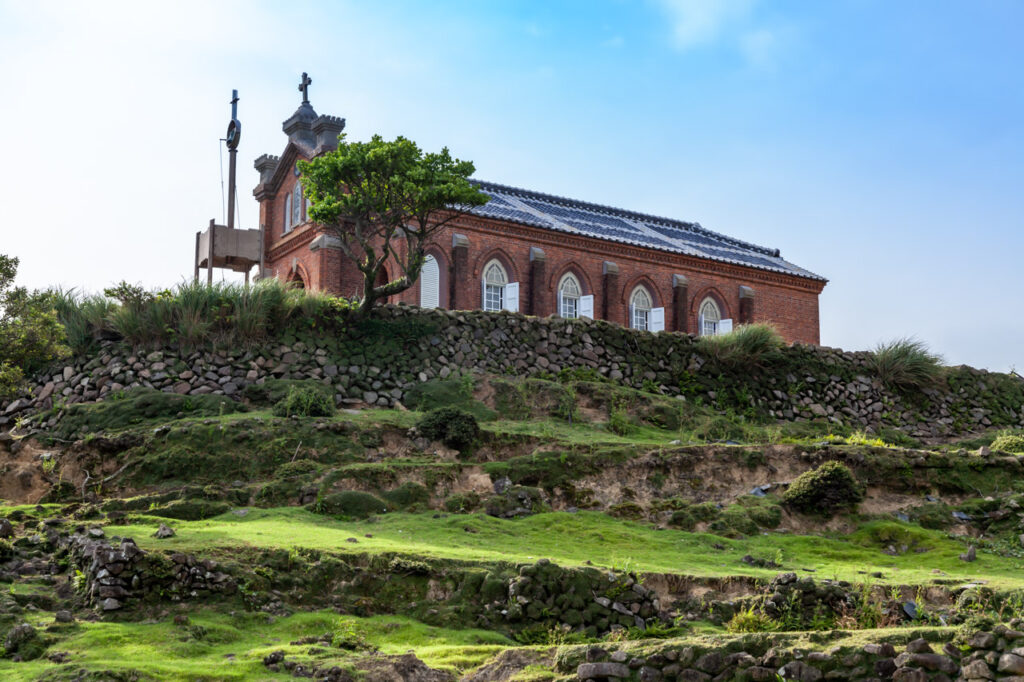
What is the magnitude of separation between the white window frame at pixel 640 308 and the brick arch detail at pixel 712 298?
205 cm

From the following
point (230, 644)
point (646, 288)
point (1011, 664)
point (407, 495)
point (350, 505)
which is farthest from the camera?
point (646, 288)

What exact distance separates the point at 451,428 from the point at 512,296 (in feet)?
54.9

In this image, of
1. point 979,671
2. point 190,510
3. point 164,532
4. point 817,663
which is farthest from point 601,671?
point 190,510

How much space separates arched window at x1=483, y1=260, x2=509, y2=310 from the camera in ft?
128

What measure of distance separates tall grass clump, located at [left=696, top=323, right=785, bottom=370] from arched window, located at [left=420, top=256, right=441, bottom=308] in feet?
35.1

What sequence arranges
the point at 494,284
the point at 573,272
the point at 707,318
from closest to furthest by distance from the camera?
1. the point at 494,284
2. the point at 573,272
3. the point at 707,318

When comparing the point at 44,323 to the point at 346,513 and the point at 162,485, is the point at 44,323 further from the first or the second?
the point at 346,513

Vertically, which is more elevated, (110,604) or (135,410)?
(135,410)

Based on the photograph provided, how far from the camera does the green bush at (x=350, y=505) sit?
1889cm

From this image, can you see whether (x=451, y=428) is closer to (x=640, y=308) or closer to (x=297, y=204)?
(x=297, y=204)

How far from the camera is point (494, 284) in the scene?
3919 centimetres

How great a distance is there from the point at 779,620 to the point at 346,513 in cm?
803

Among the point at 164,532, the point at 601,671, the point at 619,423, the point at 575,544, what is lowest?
the point at 601,671

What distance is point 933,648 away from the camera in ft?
37.7
